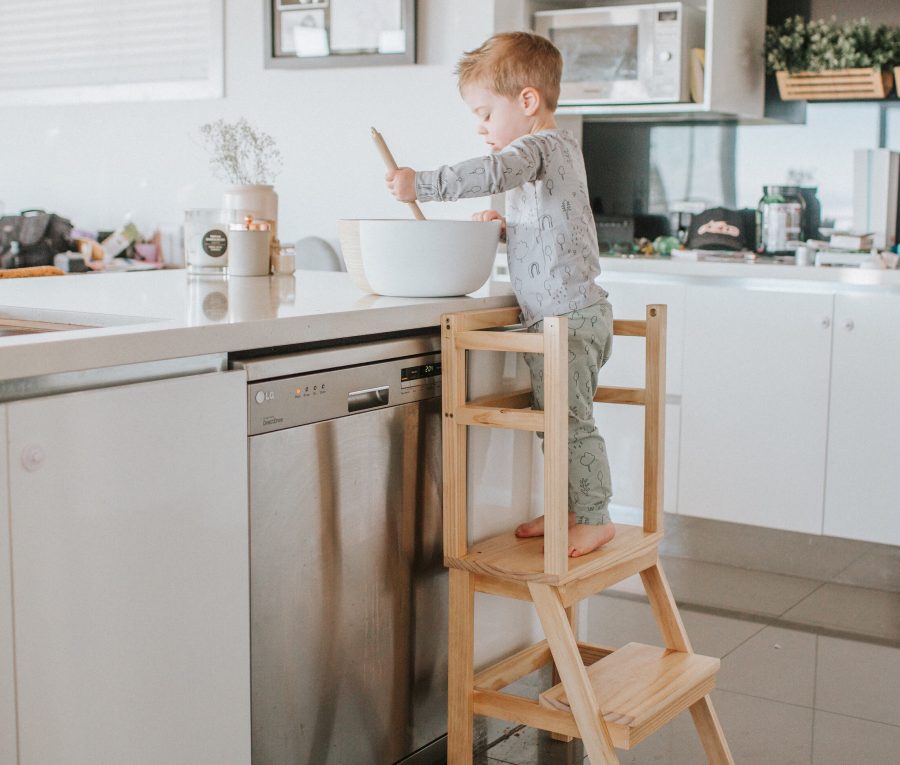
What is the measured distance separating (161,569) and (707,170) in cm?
Result: 325

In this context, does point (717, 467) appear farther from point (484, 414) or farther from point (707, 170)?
point (484, 414)

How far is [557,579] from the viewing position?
185 cm

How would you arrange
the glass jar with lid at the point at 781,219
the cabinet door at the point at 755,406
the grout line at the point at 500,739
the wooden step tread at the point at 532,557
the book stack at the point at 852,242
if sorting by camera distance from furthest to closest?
1. the glass jar with lid at the point at 781,219
2. the book stack at the point at 852,242
3. the cabinet door at the point at 755,406
4. the grout line at the point at 500,739
5. the wooden step tread at the point at 532,557

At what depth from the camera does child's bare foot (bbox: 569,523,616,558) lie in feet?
6.58

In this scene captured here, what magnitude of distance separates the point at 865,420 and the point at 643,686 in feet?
5.66

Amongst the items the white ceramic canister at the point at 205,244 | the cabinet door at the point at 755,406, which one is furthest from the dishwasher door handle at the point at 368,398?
the cabinet door at the point at 755,406

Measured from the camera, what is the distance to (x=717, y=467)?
12.0ft

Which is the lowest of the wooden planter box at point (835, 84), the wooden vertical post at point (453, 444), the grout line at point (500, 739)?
the grout line at point (500, 739)

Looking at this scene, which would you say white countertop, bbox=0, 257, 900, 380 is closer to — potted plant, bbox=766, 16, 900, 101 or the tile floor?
the tile floor

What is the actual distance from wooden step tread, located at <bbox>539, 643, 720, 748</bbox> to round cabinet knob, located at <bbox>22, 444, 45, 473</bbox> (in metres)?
0.97

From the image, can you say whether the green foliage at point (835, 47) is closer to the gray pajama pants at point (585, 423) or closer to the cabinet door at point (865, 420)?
the cabinet door at point (865, 420)

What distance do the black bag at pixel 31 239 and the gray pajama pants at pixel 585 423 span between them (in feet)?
10.6

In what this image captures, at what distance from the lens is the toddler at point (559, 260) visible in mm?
2072

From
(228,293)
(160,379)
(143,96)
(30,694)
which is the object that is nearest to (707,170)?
(143,96)
